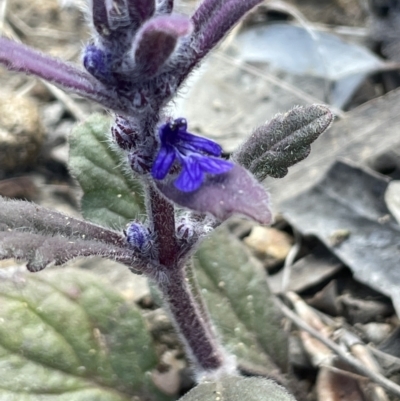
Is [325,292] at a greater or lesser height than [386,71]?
lesser

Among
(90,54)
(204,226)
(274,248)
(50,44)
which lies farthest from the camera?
(50,44)

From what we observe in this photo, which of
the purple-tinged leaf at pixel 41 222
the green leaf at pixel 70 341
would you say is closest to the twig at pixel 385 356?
the green leaf at pixel 70 341

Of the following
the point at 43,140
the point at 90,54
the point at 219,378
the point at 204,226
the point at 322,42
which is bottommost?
the point at 43,140

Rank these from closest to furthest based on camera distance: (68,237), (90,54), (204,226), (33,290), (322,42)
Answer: (90,54), (68,237), (204,226), (33,290), (322,42)

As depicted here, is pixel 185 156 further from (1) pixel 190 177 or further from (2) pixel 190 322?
(2) pixel 190 322

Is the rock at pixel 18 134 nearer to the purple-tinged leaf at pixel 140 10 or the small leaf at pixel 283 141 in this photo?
the small leaf at pixel 283 141

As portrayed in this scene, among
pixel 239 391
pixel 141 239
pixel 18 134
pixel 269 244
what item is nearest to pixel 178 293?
pixel 141 239

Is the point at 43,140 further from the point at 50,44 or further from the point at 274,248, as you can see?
the point at 274,248

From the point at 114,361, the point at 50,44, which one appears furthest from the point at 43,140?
the point at 114,361
